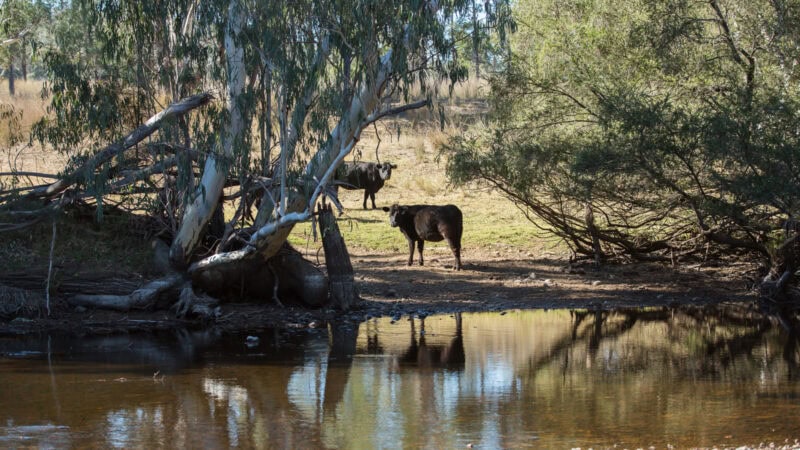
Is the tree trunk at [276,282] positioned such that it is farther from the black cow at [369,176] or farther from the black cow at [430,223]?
the black cow at [369,176]

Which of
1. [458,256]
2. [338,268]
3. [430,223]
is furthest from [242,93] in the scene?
[458,256]

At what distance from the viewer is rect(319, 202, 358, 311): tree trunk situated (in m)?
12.5

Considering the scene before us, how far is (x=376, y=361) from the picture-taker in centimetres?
996

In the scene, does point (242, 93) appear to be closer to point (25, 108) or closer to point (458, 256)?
point (458, 256)

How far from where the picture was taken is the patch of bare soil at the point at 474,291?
39.7 feet

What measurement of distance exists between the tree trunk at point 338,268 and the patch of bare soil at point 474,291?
0.54ft

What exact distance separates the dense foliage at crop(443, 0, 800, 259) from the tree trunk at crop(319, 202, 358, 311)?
3288mm

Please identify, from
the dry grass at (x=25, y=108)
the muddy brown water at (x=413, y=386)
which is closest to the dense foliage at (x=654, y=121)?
the muddy brown water at (x=413, y=386)

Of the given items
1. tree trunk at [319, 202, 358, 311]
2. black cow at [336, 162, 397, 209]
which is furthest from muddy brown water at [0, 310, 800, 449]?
black cow at [336, 162, 397, 209]

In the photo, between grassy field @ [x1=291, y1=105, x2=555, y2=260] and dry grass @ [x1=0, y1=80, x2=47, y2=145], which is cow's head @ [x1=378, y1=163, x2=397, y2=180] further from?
dry grass @ [x1=0, y1=80, x2=47, y2=145]

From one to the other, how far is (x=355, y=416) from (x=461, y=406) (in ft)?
3.00

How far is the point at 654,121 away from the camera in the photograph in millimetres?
12836

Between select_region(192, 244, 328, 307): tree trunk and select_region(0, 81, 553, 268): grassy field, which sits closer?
select_region(192, 244, 328, 307): tree trunk

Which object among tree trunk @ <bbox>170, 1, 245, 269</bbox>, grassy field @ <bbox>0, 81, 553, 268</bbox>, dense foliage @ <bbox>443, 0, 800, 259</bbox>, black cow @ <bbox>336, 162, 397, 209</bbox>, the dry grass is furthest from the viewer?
black cow @ <bbox>336, 162, 397, 209</bbox>
